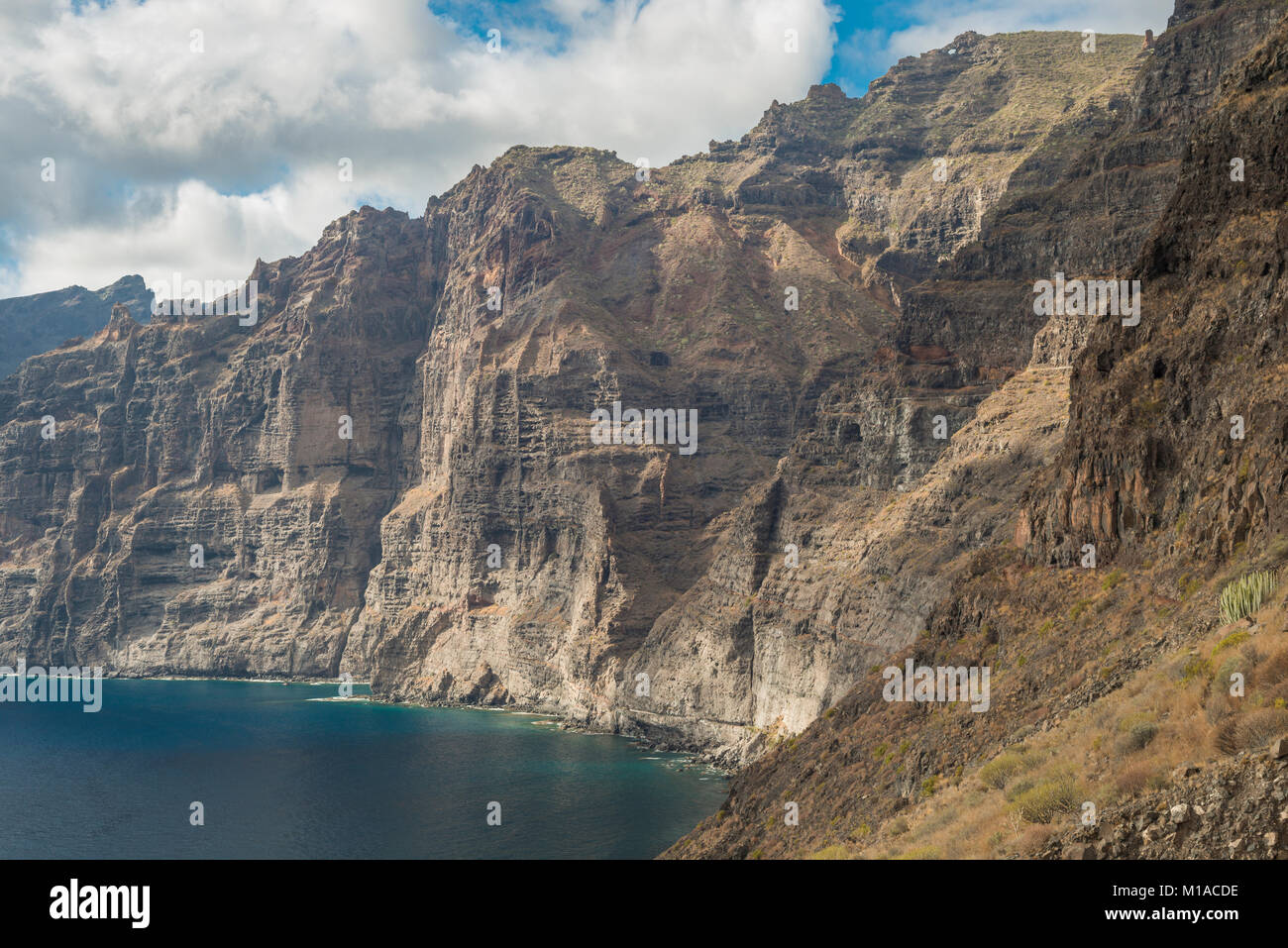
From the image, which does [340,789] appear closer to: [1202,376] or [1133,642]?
[1133,642]

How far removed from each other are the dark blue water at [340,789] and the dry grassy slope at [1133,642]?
43193 mm

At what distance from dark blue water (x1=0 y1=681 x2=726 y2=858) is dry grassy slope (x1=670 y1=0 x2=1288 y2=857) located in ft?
142

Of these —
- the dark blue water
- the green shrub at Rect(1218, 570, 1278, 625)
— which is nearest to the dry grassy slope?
the green shrub at Rect(1218, 570, 1278, 625)

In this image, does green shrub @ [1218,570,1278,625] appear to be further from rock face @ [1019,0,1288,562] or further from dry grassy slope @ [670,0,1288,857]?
rock face @ [1019,0,1288,562]

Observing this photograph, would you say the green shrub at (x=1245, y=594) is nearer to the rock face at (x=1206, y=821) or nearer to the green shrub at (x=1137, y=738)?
the green shrub at (x=1137, y=738)

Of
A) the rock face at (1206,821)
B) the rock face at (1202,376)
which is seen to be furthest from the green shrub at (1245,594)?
the rock face at (1206,821)

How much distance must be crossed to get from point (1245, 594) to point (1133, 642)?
8.23 metres

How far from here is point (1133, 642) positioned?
36719 mm

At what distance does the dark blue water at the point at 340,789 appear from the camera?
3829 inches

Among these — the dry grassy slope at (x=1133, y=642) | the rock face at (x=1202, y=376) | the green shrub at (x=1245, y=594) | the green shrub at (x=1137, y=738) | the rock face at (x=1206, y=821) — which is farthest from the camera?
the rock face at (x=1202, y=376)

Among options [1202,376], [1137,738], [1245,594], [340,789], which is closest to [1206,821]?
[1137,738]

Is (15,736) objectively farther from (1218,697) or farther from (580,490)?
(1218,697)

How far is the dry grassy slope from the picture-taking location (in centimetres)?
2111
